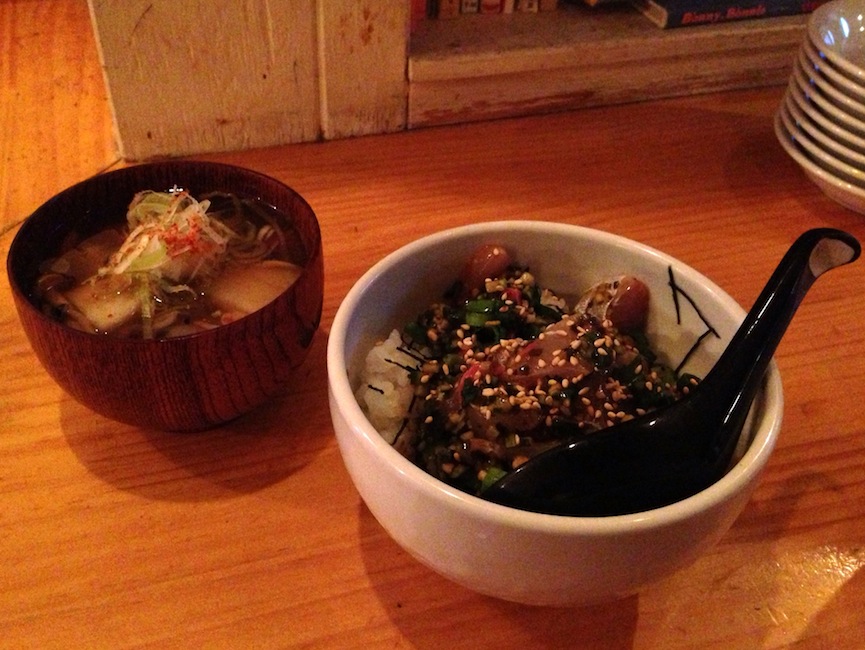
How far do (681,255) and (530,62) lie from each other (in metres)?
0.48

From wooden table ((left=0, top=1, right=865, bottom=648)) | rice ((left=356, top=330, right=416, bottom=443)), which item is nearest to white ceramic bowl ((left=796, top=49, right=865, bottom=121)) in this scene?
wooden table ((left=0, top=1, right=865, bottom=648))

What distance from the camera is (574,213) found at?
3.93 feet

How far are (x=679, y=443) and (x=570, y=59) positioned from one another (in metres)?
0.97

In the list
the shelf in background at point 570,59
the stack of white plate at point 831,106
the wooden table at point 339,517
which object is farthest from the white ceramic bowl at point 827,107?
the shelf in background at point 570,59

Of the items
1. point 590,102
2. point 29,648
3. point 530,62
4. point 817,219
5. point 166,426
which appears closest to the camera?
point 29,648

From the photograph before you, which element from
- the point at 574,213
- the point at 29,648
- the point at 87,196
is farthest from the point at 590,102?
the point at 29,648

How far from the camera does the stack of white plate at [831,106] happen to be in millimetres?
1122

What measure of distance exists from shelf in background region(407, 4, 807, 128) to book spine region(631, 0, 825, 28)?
15mm

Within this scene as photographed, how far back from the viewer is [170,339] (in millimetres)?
648

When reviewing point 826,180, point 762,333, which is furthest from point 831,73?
point 762,333

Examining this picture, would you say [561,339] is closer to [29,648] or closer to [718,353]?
[718,353]

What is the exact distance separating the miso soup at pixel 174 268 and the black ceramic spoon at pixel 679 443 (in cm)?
37

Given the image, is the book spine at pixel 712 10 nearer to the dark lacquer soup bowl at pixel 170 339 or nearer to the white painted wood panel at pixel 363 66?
the white painted wood panel at pixel 363 66

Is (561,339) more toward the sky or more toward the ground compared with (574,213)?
more toward the sky
